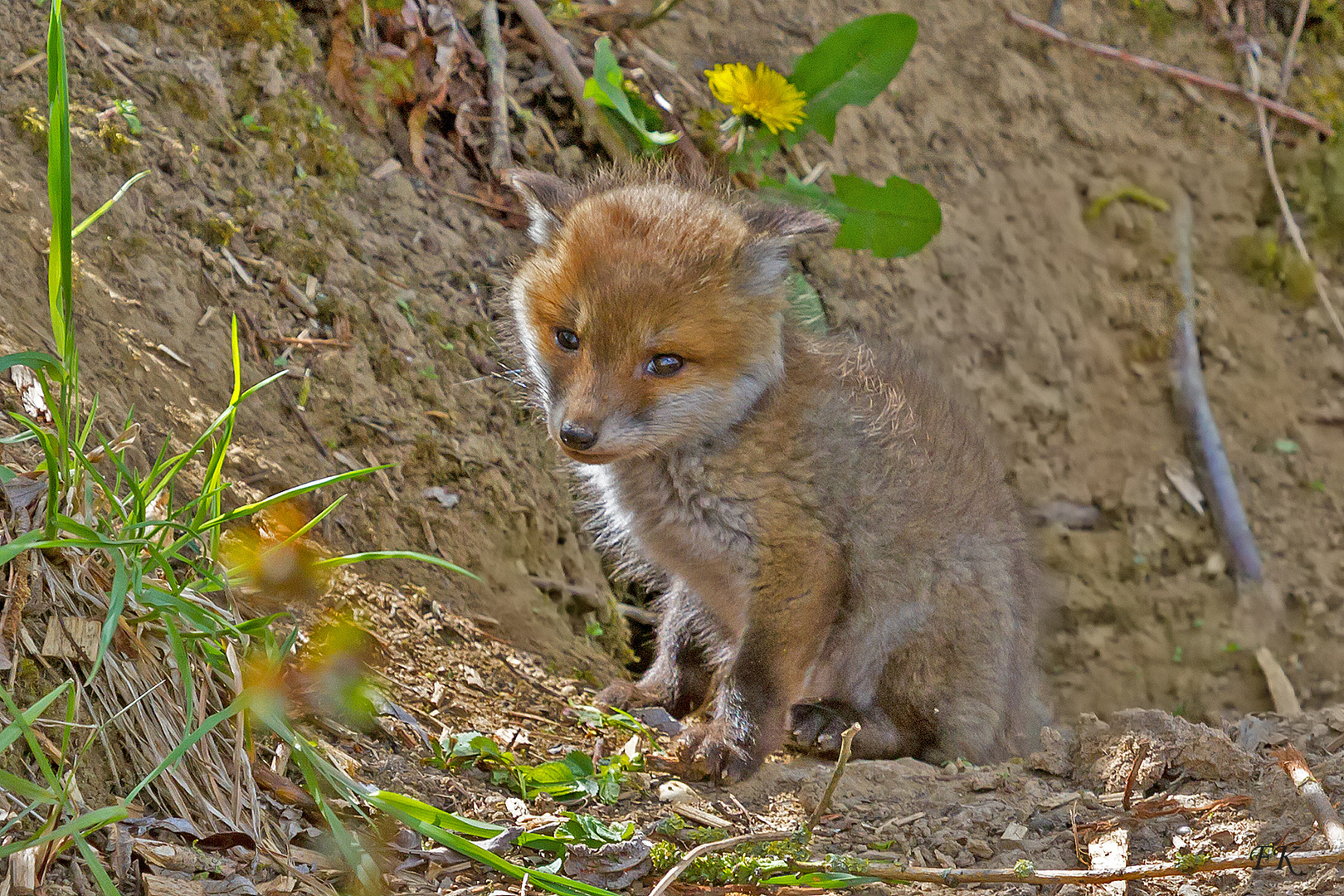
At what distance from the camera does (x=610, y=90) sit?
5.45 meters

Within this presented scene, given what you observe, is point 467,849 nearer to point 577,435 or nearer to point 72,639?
point 72,639

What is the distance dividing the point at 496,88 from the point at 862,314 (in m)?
2.22

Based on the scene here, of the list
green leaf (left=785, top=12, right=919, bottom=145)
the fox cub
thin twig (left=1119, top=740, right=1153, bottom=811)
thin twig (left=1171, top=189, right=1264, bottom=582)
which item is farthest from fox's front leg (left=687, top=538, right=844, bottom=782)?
thin twig (left=1171, top=189, right=1264, bottom=582)

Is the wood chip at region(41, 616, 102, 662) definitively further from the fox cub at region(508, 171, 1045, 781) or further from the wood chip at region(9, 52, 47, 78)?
the wood chip at region(9, 52, 47, 78)

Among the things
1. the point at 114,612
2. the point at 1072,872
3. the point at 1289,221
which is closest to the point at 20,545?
the point at 114,612

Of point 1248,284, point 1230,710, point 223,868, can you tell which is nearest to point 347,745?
point 223,868

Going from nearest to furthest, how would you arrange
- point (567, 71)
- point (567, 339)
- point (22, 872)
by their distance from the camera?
1. point (22, 872)
2. point (567, 339)
3. point (567, 71)

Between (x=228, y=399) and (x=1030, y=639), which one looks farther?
(x=1030, y=639)

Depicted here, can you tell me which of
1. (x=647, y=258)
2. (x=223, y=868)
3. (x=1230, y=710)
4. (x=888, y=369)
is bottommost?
(x=1230, y=710)

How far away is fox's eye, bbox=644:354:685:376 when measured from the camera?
374 centimetres

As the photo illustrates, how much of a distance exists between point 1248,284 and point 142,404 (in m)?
6.42

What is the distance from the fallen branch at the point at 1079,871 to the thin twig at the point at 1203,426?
14.2 feet

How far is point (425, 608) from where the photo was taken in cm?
406

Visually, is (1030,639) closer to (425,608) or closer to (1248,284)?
(425,608)
